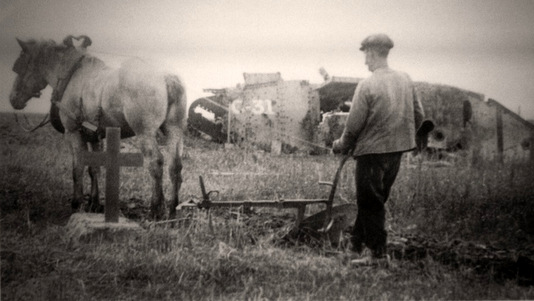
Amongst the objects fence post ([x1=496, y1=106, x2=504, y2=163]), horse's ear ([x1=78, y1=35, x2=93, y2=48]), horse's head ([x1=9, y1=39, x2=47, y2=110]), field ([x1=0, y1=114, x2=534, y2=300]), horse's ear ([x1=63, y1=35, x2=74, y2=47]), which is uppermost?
horse's ear ([x1=63, y1=35, x2=74, y2=47])

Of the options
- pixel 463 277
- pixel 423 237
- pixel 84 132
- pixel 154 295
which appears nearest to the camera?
pixel 154 295

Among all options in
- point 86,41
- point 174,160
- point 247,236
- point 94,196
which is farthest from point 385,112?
point 94,196

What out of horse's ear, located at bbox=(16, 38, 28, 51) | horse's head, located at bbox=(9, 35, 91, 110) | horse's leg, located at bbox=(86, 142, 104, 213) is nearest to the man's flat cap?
horse's head, located at bbox=(9, 35, 91, 110)

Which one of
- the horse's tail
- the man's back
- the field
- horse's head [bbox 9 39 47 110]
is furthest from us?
the horse's tail

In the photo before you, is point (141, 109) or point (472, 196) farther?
point (141, 109)

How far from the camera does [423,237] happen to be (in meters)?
3.66

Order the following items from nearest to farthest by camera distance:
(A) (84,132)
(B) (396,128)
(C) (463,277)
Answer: (C) (463,277) < (B) (396,128) < (A) (84,132)

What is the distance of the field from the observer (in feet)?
9.39

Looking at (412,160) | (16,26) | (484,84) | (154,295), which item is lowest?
(154,295)

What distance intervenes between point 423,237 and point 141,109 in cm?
248

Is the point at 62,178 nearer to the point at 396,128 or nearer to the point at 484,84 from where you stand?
the point at 396,128

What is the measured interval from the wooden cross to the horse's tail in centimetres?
74

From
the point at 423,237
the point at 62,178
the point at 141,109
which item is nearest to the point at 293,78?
the point at 141,109

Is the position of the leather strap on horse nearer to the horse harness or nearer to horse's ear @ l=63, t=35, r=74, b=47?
the horse harness
